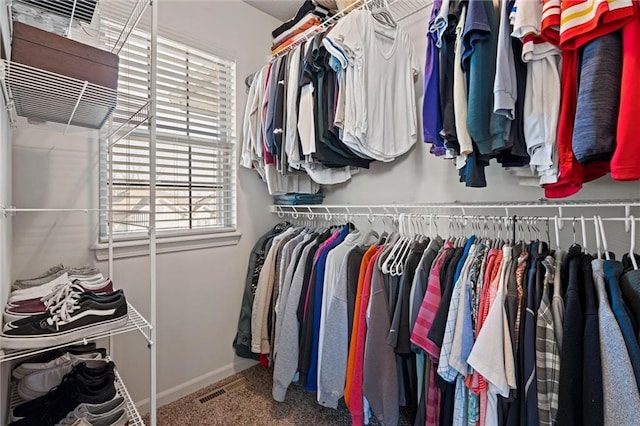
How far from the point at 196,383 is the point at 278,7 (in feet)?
8.31

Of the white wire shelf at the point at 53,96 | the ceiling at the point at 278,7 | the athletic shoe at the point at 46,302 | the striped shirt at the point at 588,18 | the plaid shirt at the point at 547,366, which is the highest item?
the ceiling at the point at 278,7

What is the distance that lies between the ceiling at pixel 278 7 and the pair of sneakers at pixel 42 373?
2219mm

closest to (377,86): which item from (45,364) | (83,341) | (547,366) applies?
(547,366)

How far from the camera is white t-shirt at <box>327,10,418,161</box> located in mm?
1459

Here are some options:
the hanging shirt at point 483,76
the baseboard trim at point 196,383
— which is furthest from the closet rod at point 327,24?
the baseboard trim at point 196,383

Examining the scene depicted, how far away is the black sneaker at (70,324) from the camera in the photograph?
2.62ft

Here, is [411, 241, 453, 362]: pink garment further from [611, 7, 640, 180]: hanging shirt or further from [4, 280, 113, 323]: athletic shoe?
[4, 280, 113, 323]: athletic shoe

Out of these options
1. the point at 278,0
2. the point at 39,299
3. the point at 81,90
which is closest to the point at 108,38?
the point at 81,90

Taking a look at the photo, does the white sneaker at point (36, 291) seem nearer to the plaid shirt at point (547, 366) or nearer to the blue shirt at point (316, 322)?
the blue shirt at point (316, 322)

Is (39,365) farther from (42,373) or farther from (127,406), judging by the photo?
(127,406)

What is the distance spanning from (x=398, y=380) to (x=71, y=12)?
1.82 meters

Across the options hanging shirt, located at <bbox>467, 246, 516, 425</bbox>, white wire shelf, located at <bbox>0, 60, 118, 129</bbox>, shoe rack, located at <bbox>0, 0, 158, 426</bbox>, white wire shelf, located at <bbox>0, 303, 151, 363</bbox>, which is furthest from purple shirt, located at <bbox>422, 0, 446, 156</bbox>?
white wire shelf, located at <bbox>0, 303, 151, 363</bbox>

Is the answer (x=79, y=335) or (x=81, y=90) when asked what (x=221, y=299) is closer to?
(x=79, y=335)

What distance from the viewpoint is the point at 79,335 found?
87 cm
